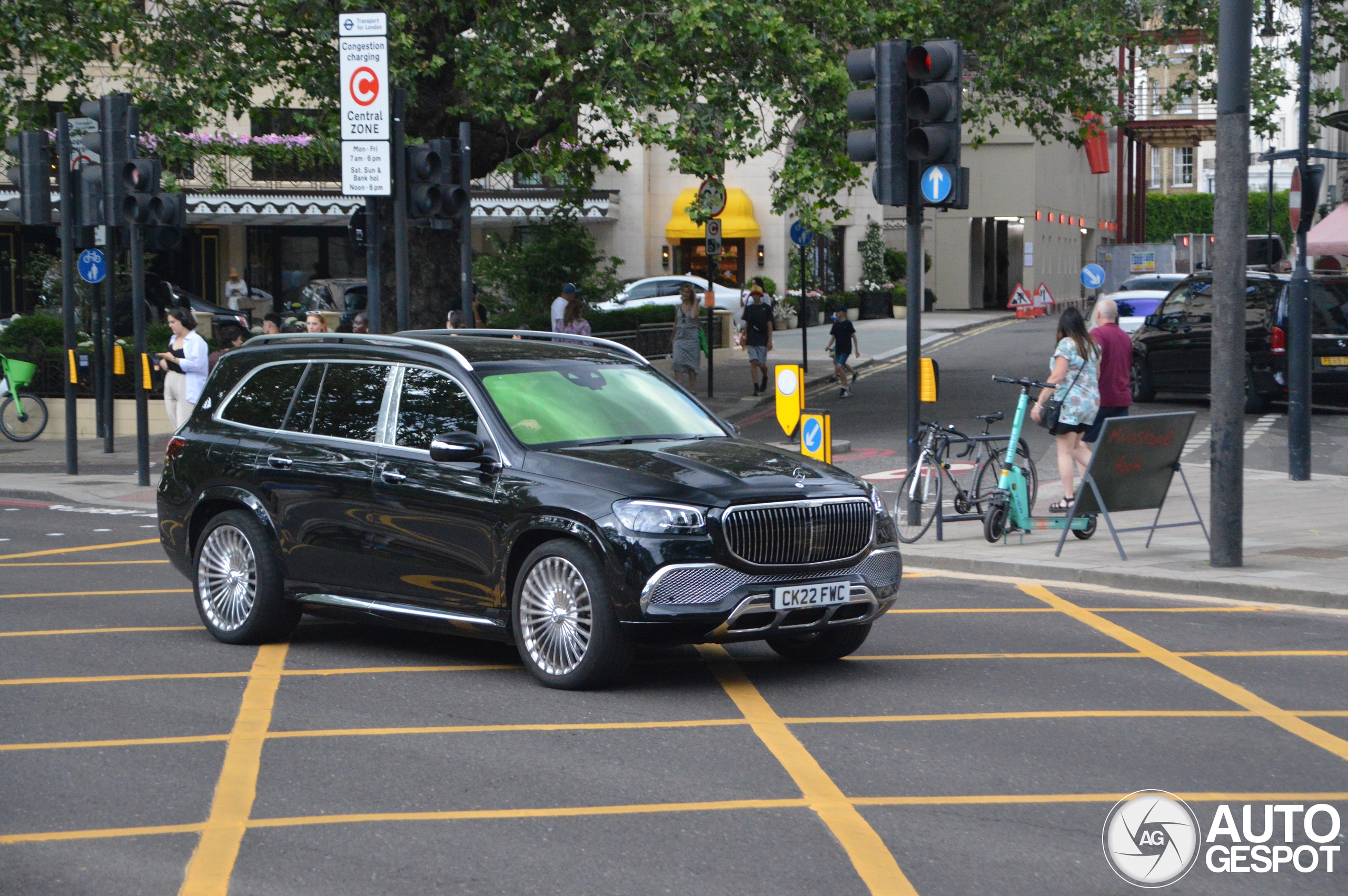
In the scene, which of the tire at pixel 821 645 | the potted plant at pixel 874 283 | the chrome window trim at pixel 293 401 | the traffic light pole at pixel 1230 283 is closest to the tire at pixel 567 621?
the tire at pixel 821 645

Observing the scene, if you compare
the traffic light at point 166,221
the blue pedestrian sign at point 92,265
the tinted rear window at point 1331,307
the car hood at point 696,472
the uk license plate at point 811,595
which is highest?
the traffic light at point 166,221

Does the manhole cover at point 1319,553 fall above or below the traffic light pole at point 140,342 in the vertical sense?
below

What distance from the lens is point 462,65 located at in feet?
65.3

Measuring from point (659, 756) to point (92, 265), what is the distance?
15.7 metres

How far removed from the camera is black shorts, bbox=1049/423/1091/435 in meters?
12.9

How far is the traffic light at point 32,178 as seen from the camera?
18609 millimetres

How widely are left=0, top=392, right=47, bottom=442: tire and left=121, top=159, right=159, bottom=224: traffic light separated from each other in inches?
262

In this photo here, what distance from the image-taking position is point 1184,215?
87688mm

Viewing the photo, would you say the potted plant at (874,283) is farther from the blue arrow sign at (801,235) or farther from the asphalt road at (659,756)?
the asphalt road at (659,756)

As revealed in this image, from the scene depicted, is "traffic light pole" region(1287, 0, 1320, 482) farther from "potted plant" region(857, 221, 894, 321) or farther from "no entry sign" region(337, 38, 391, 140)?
"potted plant" region(857, 221, 894, 321)

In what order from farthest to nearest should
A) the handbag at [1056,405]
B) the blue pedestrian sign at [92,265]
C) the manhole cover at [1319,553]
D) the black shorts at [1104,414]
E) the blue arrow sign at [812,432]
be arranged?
1. the blue pedestrian sign at [92,265]
2. the black shorts at [1104,414]
3. the blue arrow sign at [812,432]
4. the handbag at [1056,405]
5. the manhole cover at [1319,553]

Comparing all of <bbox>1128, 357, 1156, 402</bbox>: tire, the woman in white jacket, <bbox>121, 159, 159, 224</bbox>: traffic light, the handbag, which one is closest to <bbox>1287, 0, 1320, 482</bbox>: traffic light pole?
the handbag

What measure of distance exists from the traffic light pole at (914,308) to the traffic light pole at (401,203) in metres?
4.82

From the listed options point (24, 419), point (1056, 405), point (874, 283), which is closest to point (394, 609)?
point (1056, 405)
